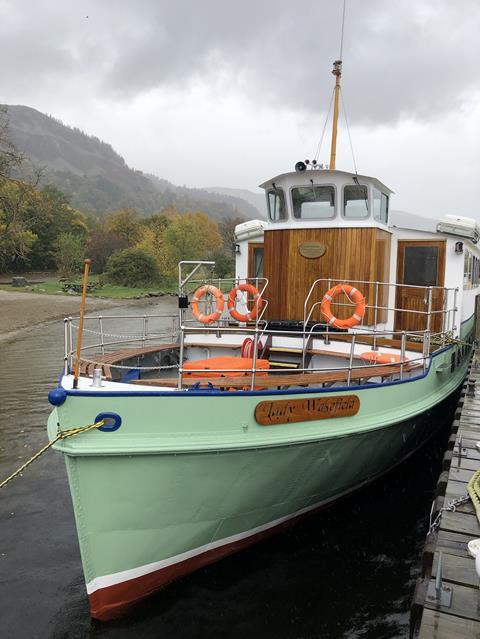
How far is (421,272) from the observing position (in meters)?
10.1

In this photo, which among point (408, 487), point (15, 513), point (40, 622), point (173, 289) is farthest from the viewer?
point (173, 289)

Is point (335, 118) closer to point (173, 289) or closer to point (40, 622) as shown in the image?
point (40, 622)

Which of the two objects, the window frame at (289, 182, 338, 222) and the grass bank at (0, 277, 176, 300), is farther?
the grass bank at (0, 277, 176, 300)

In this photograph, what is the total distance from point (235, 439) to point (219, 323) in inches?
216

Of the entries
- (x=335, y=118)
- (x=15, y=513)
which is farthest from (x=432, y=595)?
(x=335, y=118)

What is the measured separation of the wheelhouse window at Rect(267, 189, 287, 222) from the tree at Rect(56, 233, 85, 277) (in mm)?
47275

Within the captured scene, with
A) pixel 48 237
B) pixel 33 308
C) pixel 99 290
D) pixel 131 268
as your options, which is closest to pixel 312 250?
pixel 33 308

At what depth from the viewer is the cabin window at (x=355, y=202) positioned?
8.75 meters

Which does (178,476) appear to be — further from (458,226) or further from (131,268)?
(131,268)

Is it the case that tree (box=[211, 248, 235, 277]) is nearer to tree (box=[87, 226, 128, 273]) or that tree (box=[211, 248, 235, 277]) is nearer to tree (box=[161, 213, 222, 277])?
tree (box=[161, 213, 222, 277])

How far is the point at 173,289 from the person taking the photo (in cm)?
5688

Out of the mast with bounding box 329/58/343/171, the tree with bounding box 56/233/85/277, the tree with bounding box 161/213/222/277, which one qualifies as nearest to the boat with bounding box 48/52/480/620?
the mast with bounding box 329/58/343/171

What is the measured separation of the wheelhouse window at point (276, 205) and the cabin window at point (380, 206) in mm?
1576

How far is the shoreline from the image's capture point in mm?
26458
